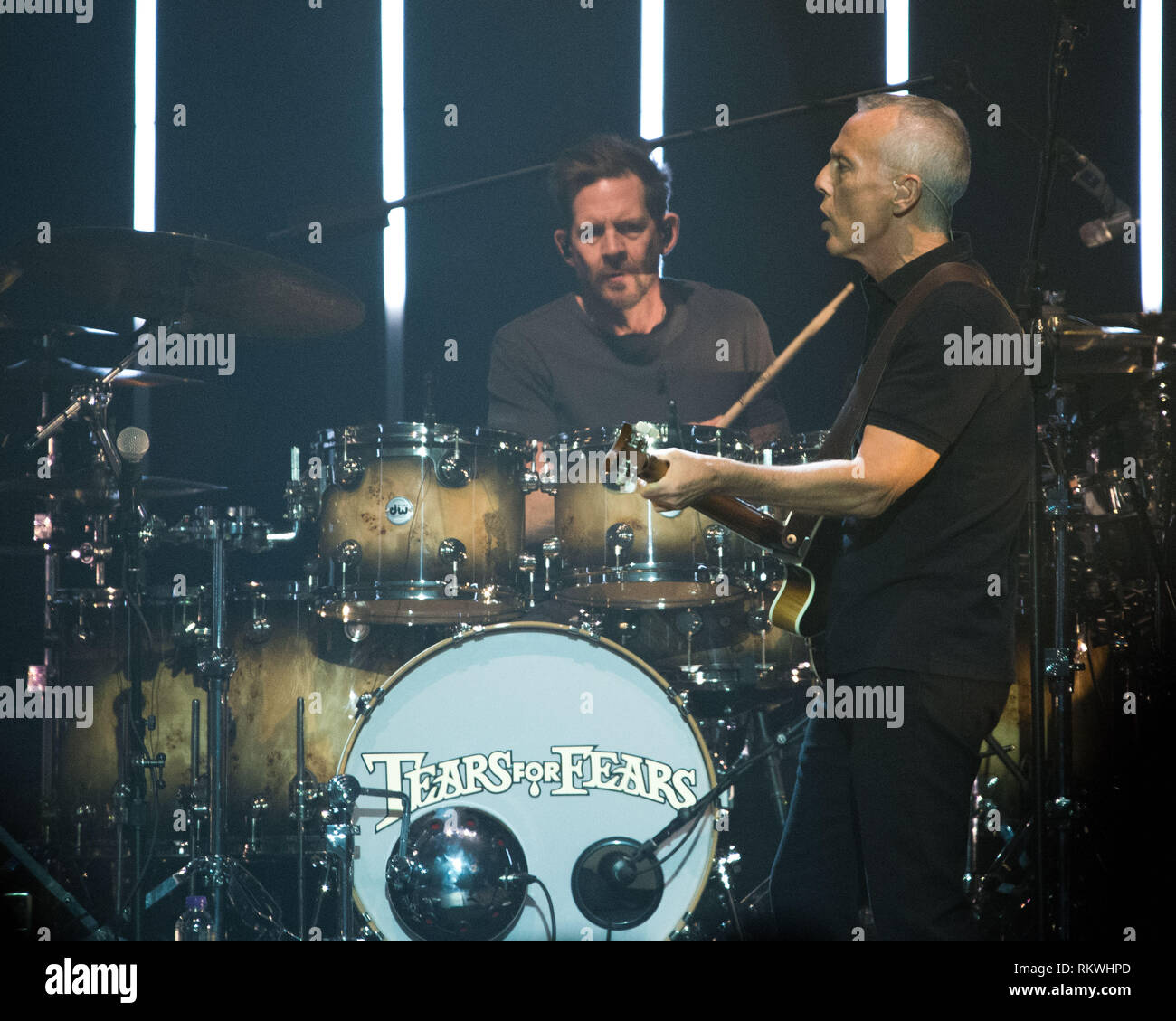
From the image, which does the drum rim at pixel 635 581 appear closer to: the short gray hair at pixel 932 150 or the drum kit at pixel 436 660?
the drum kit at pixel 436 660

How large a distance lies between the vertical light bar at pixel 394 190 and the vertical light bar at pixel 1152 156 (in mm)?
3098

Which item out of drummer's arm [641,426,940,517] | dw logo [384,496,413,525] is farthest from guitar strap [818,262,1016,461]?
dw logo [384,496,413,525]

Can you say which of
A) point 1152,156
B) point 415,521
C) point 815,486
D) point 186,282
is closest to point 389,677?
point 415,521

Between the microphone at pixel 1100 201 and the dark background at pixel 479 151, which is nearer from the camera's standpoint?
the microphone at pixel 1100 201

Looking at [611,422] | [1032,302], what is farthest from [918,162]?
[611,422]

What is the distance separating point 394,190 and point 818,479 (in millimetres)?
3447

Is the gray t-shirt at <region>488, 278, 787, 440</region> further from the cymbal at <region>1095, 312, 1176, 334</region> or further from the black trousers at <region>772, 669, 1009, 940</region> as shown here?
the black trousers at <region>772, 669, 1009, 940</region>

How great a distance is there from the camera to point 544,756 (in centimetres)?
395

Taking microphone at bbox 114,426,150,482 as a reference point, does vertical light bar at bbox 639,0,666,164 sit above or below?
above

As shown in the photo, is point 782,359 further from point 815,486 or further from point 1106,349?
point 815,486

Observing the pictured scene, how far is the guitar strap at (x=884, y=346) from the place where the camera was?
233 centimetres

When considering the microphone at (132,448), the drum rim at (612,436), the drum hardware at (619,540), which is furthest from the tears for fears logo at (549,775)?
the microphone at (132,448)

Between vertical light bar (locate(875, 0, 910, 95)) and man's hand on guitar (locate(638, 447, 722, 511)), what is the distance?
353 cm

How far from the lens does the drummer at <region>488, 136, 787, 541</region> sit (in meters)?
4.96
